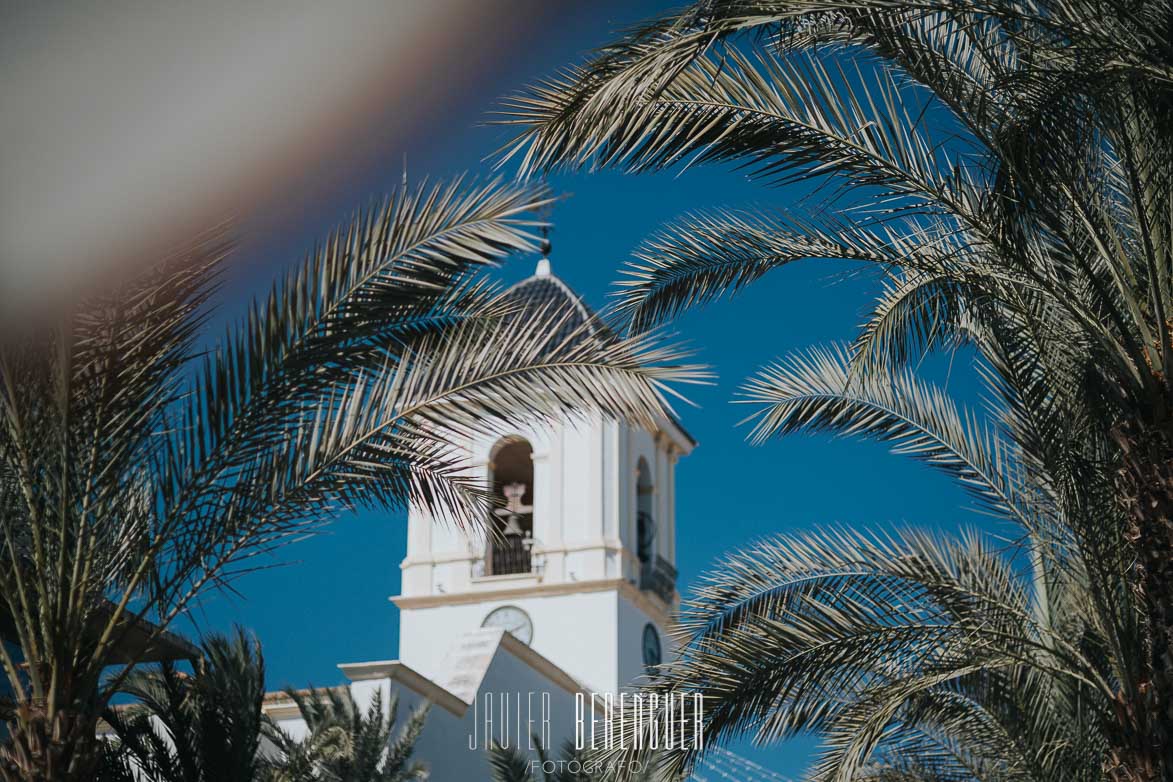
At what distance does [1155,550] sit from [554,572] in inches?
1139

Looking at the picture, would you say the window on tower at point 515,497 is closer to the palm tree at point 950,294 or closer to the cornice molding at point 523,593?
the cornice molding at point 523,593

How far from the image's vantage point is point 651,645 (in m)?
38.0

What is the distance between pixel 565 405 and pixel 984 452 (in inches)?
160

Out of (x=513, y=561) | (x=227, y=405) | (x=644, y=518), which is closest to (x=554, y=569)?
(x=513, y=561)

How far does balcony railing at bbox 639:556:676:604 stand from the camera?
1495 inches

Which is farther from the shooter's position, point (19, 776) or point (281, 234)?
point (281, 234)

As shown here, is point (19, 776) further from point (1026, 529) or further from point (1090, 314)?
point (1026, 529)

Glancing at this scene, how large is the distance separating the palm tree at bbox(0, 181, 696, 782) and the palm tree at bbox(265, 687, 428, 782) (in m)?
9.64

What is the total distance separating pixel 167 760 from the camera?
35.4ft

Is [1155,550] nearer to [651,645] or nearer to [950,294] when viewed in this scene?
[950,294]

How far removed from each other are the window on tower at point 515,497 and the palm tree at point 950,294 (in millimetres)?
24222

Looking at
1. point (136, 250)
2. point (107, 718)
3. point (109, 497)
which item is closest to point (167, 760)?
point (107, 718)

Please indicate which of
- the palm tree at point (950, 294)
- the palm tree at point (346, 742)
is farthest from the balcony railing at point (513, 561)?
the palm tree at point (950, 294)

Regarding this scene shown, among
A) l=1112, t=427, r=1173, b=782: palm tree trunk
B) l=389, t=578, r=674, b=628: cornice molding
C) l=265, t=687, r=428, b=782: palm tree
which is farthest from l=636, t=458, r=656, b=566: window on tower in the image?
l=1112, t=427, r=1173, b=782: palm tree trunk
